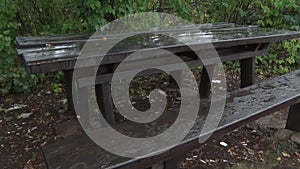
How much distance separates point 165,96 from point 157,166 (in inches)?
69.9

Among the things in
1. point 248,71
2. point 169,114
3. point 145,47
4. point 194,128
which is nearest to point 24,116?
Answer: point 145,47

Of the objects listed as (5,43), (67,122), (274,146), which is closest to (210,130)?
(274,146)

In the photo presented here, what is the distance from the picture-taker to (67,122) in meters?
2.93

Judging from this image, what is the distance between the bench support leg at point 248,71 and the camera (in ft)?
10.8

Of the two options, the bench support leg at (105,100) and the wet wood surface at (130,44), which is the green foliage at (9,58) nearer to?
the wet wood surface at (130,44)

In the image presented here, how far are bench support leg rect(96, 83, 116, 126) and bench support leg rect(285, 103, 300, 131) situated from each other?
1.50m

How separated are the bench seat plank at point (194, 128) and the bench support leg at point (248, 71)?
0.61 m

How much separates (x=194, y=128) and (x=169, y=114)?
0.26 metres

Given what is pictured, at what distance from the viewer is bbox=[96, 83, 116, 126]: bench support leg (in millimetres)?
2398

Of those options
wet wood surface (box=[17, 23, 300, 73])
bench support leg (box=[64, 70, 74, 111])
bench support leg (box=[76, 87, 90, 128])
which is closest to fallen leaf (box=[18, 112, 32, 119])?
bench support leg (box=[64, 70, 74, 111])

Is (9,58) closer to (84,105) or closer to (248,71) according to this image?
(84,105)

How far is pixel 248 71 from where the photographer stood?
3363mm

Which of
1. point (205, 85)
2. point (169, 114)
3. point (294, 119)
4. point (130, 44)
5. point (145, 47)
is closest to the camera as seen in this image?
point (169, 114)

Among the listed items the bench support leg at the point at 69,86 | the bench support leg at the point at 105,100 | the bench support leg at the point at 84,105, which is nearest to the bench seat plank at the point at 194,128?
the bench support leg at the point at 105,100
